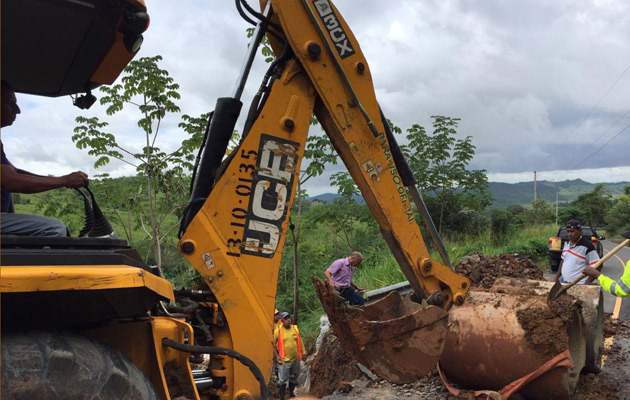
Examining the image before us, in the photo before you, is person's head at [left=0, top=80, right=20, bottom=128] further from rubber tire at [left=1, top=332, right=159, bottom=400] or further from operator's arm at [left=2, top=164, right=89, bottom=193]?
rubber tire at [left=1, top=332, right=159, bottom=400]

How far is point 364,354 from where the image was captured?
13.1 feet

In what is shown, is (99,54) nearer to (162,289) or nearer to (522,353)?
(162,289)

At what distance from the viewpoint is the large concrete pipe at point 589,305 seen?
570cm

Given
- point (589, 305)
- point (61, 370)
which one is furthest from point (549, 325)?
point (61, 370)

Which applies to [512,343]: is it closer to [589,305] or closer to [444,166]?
[589,305]

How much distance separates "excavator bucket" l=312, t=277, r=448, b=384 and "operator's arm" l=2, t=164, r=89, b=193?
2.09 m

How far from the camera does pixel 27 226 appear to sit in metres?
2.52

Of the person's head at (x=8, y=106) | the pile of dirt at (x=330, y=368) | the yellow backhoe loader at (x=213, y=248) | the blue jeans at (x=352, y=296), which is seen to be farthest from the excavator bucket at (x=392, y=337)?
the blue jeans at (x=352, y=296)

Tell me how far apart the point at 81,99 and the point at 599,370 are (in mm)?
6185

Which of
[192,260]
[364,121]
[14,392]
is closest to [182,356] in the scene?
[192,260]

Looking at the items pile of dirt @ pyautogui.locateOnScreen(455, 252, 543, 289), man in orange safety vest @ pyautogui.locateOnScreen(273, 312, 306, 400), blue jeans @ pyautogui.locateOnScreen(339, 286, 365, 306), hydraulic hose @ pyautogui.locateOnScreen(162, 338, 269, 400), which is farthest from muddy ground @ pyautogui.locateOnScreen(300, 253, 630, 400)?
hydraulic hose @ pyautogui.locateOnScreen(162, 338, 269, 400)

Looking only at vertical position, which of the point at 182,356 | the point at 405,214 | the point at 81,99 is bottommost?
the point at 182,356

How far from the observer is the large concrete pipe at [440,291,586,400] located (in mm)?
5043

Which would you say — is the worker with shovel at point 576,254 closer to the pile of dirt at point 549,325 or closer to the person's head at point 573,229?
the person's head at point 573,229
